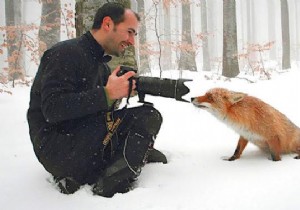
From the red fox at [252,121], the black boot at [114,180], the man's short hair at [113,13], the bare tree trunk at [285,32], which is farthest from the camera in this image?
the bare tree trunk at [285,32]

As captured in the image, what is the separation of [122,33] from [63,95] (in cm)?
82

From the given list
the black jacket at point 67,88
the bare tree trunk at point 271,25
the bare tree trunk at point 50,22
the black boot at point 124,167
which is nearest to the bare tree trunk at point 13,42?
the bare tree trunk at point 50,22

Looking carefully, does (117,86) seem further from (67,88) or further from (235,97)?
(235,97)

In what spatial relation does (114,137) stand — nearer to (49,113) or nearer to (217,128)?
(49,113)

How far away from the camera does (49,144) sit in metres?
2.64

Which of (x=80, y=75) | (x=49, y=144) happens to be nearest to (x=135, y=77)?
(x=80, y=75)

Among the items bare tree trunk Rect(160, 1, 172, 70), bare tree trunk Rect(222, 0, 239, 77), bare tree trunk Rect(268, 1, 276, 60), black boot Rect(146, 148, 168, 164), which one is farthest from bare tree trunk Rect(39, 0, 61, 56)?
bare tree trunk Rect(268, 1, 276, 60)

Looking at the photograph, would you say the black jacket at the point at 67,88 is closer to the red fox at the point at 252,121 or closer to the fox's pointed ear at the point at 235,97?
the red fox at the point at 252,121

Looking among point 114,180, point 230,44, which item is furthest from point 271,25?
point 114,180

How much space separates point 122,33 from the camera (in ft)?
9.26

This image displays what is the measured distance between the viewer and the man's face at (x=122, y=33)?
280cm

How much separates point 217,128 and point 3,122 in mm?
3797

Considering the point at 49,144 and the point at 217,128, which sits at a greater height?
the point at 49,144

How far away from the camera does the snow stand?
239cm
